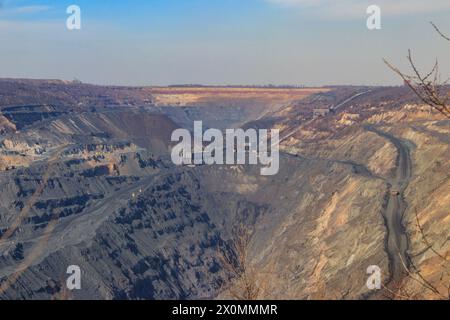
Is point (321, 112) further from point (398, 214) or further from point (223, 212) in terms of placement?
point (398, 214)

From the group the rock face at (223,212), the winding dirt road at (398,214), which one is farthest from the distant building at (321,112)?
the winding dirt road at (398,214)

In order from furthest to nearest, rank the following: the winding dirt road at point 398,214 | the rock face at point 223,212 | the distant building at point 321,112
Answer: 1. the distant building at point 321,112
2. the rock face at point 223,212
3. the winding dirt road at point 398,214

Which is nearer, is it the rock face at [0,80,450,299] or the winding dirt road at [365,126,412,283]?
the winding dirt road at [365,126,412,283]

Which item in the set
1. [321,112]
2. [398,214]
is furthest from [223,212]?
Result: [321,112]

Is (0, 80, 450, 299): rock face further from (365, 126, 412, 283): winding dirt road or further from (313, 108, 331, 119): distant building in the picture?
(313, 108, 331, 119): distant building

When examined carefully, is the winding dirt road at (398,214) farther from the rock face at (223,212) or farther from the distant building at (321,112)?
the distant building at (321,112)

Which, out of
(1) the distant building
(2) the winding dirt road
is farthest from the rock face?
(1) the distant building

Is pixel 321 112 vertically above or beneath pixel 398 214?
above
